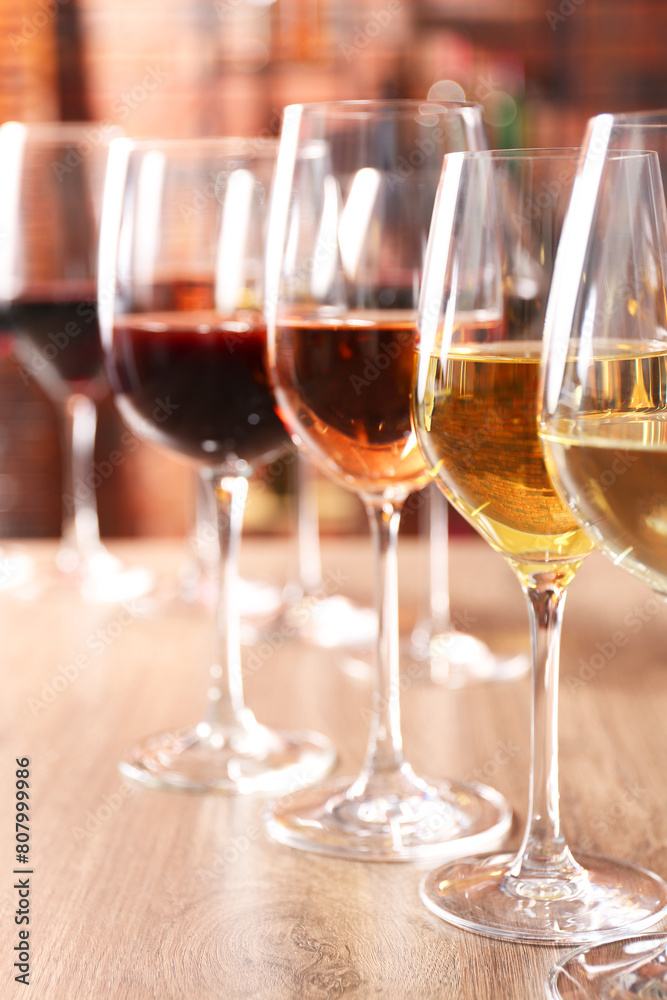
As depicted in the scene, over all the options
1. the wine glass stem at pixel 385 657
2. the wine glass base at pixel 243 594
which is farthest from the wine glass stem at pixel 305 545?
the wine glass stem at pixel 385 657

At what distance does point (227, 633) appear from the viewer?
2.72 feet

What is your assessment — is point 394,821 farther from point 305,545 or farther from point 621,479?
point 305,545

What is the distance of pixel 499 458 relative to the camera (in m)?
0.55

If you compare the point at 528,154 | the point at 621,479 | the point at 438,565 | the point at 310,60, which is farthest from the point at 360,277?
the point at 310,60

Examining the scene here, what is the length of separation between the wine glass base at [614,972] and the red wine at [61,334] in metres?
0.83

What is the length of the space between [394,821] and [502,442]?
232 mm

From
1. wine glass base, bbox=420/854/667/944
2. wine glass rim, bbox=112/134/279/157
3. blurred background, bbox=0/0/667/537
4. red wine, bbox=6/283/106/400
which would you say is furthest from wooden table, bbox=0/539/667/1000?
blurred background, bbox=0/0/667/537

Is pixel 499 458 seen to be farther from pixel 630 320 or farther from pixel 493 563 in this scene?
pixel 493 563

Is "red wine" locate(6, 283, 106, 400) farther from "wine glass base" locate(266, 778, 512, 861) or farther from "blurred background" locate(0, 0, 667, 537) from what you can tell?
"blurred background" locate(0, 0, 667, 537)

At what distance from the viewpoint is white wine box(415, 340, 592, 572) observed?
0.55m

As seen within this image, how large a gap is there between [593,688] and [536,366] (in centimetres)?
39

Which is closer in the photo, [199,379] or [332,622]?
[199,379]

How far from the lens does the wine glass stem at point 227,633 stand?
0.81 metres

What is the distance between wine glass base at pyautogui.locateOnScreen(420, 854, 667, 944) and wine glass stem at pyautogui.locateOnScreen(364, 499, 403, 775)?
111 millimetres
